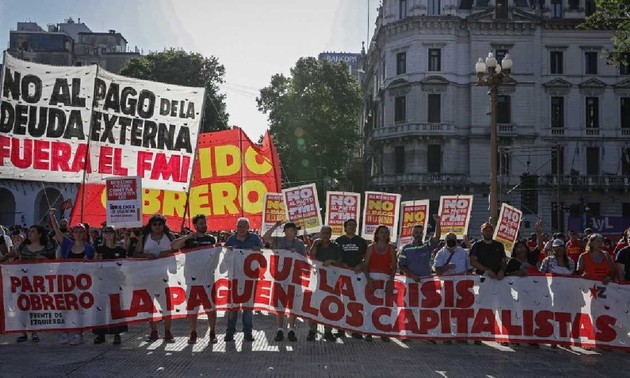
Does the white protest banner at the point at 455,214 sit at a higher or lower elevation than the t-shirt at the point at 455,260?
higher

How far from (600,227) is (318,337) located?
23.8 metres

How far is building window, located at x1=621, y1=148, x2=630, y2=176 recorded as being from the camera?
160ft

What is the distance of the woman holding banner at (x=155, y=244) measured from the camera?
10570 mm

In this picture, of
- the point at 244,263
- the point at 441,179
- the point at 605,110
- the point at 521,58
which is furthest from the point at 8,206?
the point at 244,263

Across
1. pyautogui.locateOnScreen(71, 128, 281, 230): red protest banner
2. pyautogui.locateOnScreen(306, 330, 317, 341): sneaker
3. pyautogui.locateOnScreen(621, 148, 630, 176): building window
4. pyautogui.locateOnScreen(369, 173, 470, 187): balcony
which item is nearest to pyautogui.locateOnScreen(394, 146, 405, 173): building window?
pyautogui.locateOnScreen(369, 173, 470, 187): balcony

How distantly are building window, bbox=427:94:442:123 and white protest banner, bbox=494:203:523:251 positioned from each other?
34.4 meters

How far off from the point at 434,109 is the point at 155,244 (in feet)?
130

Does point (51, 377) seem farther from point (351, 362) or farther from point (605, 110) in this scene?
point (605, 110)

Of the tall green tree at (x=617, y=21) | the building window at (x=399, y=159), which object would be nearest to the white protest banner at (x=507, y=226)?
the tall green tree at (x=617, y=21)

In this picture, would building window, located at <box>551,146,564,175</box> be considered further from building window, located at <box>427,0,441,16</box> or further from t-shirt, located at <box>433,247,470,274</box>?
t-shirt, located at <box>433,247,470,274</box>

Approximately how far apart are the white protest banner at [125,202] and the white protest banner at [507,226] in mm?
A: 6937

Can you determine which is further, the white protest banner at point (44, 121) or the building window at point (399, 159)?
the building window at point (399, 159)

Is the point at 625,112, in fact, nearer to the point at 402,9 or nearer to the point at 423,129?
the point at 423,129

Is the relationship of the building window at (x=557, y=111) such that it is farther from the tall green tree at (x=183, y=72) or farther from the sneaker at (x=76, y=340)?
the sneaker at (x=76, y=340)
